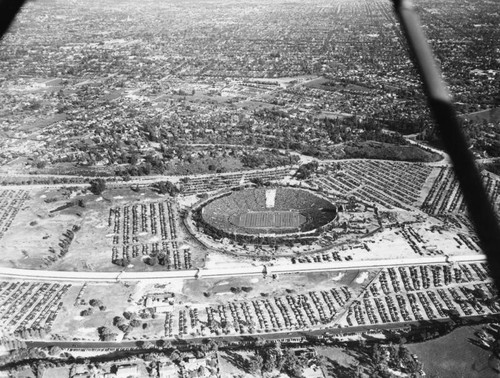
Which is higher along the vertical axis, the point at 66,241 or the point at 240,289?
the point at 240,289

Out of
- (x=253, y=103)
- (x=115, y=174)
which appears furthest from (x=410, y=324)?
(x=253, y=103)

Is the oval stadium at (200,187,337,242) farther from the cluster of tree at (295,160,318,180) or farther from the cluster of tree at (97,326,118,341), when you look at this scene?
the cluster of tree at (97,326,118,341)

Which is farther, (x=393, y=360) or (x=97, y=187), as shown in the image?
(x=97, y=187)

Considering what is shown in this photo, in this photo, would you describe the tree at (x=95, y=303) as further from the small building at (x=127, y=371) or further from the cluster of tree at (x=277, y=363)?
the cluster of tree at (x=277, y=363)

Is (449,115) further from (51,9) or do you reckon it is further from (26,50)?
(51,9)

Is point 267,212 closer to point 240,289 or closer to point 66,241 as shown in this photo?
point 240,289

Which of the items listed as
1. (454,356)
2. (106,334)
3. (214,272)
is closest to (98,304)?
(106,334)

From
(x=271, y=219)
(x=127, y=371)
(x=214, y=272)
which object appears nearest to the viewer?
(x=127, y=371)
